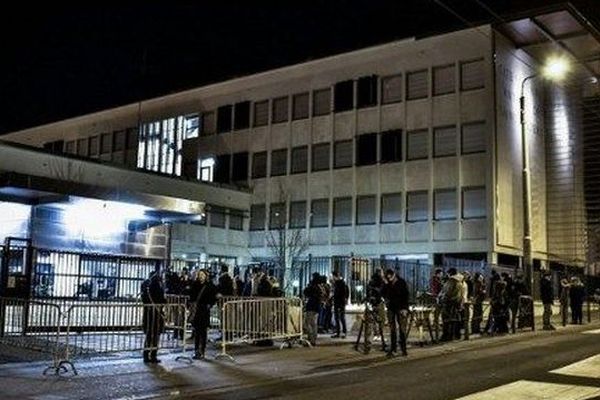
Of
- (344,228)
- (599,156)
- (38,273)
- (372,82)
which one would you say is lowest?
(38,273)

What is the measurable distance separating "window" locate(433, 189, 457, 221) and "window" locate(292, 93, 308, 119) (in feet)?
31.4

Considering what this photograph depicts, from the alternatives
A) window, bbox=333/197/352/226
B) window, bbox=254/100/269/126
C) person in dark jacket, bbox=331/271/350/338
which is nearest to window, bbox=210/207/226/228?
window, bbox=254/100/269/126

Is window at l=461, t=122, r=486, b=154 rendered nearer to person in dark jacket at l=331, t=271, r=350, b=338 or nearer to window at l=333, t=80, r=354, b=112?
window at l=333, t=80, r=354, b=112

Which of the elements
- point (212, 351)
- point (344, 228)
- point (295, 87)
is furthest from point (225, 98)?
point (212, 351)

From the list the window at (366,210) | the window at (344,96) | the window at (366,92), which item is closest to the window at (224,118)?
the window at (344,96)

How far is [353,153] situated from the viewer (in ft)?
136

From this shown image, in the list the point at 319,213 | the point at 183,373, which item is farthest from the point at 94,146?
the point at 183,373

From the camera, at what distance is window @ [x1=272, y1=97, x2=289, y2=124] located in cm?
4453

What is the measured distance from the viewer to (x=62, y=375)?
502 inches

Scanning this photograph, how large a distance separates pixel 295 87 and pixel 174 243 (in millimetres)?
11392

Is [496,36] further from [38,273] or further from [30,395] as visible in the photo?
[30,395]

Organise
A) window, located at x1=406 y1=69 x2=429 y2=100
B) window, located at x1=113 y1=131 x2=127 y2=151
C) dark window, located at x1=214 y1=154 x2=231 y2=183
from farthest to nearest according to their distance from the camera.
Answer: window, located at x1=113 y1=131 x2=127 y2=151 < dark window, located at x1=214 y1=154 x2=231 y2=183 < window, located at x1=406 y1=69 x2=429 y2=100

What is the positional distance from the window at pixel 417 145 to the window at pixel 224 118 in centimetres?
1251

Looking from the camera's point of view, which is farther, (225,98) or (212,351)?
(225,98)
